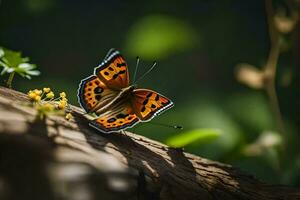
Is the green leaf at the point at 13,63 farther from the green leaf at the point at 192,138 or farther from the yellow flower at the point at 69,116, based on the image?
the green leaf at the point at 192,138

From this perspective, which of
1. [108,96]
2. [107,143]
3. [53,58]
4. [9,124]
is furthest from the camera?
[53,58]

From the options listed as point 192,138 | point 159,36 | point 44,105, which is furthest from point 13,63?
point 159,36

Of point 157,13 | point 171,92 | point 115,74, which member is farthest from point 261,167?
point 115,74

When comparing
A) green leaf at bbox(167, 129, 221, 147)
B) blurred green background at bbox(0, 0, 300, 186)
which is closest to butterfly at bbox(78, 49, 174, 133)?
green leaf at bbox(167, 129, 221, 147)

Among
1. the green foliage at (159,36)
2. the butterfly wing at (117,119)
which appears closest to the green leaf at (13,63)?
the butterfly wing at (117,119)

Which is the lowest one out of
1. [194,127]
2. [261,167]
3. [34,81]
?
[261,167]

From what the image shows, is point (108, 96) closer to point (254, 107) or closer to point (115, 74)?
point (115, 74)

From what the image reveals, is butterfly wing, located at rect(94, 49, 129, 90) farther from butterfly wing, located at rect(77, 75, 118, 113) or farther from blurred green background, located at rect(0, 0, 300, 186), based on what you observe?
blurred green background, located at rect(0, 0, 300, 186)
